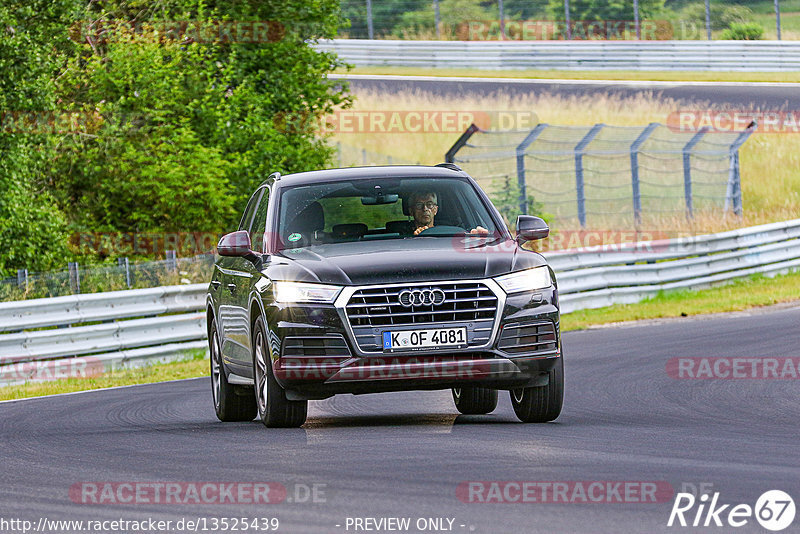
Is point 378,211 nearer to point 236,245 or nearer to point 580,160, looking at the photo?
point 236,245

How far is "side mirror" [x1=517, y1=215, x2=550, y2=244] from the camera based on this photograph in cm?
973

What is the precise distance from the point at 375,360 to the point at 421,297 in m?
0.46

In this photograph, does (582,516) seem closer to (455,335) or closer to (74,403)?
(455,335)

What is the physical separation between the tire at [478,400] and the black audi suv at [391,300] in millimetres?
856

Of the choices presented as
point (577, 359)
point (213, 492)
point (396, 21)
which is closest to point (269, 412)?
point (213, 492)

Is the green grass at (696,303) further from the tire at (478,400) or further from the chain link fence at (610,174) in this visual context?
the tire at (478,400)

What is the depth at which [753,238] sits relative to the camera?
24266 mm

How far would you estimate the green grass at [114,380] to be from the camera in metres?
15.4

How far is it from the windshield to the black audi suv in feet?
0.03

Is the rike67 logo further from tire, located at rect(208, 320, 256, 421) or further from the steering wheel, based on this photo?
tire, located at rect(208, 320, 256, 421)

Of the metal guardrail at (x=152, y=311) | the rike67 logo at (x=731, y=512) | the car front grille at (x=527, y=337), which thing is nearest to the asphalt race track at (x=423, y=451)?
the rike67 logo at (x=731, y=512)

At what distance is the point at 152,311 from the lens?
1753 centimetres

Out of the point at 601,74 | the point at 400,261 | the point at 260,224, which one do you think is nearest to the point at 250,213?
the point at 260,224

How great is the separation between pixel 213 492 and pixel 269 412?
2.40 m
